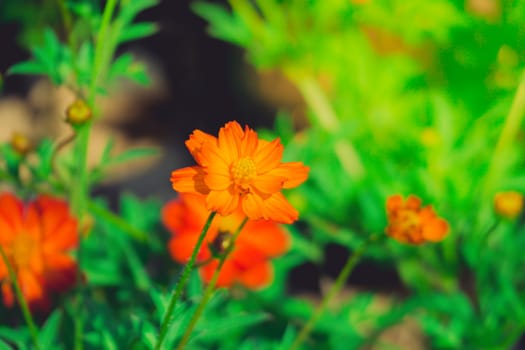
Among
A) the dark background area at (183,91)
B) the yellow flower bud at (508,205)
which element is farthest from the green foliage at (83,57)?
the dark background area at (183,91)

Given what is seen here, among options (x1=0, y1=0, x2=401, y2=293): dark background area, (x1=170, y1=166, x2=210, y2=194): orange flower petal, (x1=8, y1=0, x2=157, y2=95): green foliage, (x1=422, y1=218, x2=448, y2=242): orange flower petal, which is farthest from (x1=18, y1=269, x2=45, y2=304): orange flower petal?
(x1=0, y1=0, x2=401, y2=293): dark background area

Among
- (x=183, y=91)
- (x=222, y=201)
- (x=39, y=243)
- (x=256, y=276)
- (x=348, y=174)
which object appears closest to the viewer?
(x=222, y=201)

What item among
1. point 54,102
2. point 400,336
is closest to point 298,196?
point 400,336

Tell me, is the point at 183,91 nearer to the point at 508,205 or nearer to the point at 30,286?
the point at 30,286

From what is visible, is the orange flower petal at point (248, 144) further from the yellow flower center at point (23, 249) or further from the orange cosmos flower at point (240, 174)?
the yellow flower center at point (23, 249)

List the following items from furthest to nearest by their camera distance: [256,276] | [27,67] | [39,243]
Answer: [256,276] → [39,243] → [27,67]

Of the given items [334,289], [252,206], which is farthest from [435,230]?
[252,206]
